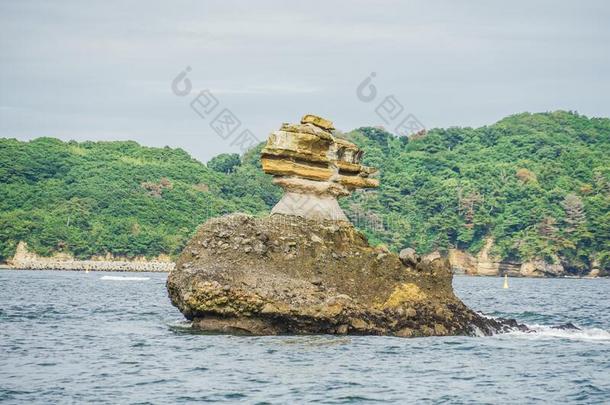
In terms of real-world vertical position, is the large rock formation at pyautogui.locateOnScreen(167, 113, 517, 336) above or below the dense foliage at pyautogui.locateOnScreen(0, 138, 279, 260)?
below

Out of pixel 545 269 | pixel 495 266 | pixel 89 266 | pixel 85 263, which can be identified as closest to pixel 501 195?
pixel 495 266

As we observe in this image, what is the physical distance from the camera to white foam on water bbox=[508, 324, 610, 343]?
1405 inches

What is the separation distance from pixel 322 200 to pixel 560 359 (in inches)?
371

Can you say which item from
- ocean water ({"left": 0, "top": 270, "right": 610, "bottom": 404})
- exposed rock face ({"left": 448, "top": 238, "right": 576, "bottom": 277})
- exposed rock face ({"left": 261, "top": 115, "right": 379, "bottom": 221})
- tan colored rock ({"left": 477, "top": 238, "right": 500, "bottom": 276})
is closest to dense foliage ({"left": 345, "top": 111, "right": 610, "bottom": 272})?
exposed rock face ({"left": 448, "top": 238, "right": 576, "bottom": 277})

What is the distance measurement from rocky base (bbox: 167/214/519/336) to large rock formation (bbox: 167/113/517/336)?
0.09 feet

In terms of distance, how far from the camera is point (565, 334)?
3681 centimetres

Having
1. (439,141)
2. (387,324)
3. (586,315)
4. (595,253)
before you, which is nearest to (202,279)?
(387,324)

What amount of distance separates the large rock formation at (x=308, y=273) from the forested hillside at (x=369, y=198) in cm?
9861

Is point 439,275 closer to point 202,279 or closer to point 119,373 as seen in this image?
point 202,279

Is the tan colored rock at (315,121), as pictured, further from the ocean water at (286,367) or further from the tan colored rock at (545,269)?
the tan colored rock at (545,269)

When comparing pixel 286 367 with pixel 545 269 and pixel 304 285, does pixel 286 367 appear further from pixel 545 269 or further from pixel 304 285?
pixel 545 269

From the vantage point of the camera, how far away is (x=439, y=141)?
188m

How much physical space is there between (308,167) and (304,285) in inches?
197

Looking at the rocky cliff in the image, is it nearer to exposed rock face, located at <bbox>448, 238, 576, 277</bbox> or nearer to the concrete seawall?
exposed rock face, located at <bbox>448, 238, 576, 277</bbox>
